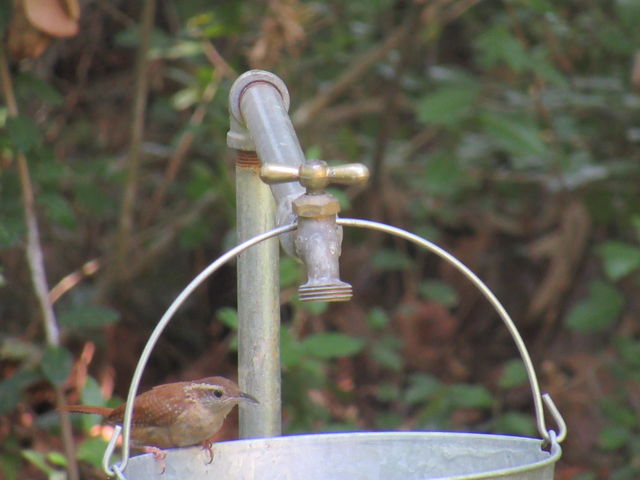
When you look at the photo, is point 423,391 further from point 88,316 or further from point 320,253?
point 320,253

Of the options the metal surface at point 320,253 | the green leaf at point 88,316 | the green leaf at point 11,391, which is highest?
the metal surface at point 320,253

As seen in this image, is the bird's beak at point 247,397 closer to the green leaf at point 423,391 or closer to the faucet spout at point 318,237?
the faucet spout at point 318,237

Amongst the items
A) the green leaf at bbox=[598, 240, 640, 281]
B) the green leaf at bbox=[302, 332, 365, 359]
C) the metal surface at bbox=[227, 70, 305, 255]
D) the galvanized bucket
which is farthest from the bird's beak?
the green leaf at bbox=[598, 240, 640, 281]

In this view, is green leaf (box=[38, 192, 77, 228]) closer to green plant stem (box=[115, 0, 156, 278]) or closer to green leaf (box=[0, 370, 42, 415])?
green leaf (box=[0, 370, 42, 415])

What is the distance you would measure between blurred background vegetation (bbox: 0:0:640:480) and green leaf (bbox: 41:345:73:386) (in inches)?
→ 6.3

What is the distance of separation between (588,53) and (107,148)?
2.14 m

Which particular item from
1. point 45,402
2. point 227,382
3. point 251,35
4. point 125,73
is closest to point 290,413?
point 45,402

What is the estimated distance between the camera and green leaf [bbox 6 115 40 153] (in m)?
2.59

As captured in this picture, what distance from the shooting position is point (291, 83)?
4320 millimetres

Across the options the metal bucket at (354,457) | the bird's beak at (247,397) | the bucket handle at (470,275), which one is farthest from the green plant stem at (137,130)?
the bucket handle at (470,275)

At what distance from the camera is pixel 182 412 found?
1936 millimetres

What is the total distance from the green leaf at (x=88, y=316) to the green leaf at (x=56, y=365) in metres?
0.16

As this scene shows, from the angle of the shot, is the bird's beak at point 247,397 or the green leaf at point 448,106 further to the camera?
the green leaf at point 448,106

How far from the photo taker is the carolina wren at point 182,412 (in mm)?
1882
